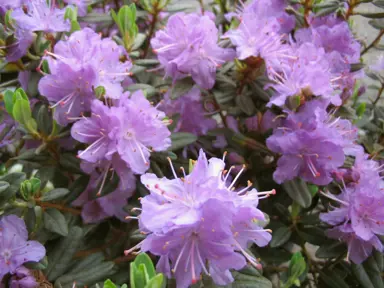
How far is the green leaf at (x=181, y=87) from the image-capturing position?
3.96 feet

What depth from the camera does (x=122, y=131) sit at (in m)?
1.05

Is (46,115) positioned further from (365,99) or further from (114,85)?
(365,99)

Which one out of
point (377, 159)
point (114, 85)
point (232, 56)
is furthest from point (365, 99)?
point (114, 85)

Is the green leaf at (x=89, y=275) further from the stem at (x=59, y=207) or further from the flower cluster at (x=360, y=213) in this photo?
the flower cluster at (x=360, y=213)

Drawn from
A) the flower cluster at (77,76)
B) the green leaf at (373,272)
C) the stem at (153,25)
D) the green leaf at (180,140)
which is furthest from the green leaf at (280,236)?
the stem at (153,25)

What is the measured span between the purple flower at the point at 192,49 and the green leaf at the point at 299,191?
30 cm

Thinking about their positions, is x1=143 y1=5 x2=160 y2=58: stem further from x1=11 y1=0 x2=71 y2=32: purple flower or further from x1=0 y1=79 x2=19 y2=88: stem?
x1=0 y1=79 x2=19 y2=88: stem

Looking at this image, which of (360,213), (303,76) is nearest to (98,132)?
(303,76)

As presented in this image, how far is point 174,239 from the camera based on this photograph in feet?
2.62

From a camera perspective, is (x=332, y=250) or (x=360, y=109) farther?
(x=360, y=109)

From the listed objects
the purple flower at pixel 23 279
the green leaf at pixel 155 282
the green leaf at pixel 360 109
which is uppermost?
the green leaf at pixel 155 282

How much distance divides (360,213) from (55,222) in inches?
26.1

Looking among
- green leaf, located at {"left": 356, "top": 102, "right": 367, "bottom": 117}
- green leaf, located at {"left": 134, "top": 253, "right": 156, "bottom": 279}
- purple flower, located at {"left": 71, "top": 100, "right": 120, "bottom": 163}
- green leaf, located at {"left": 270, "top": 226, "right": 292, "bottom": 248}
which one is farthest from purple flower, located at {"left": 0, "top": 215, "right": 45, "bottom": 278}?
green leaf, located at {"left": 356, "top": 102, "right": 367, "bottom": 117}

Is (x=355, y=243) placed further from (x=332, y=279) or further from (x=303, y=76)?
(x=303, y=76)
